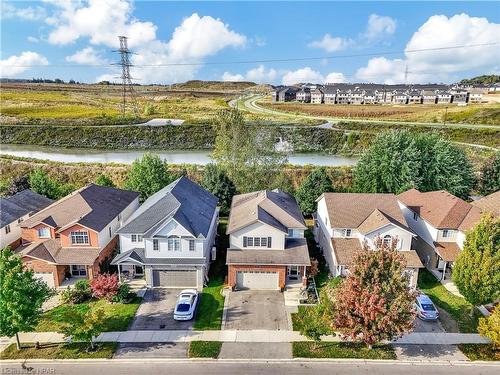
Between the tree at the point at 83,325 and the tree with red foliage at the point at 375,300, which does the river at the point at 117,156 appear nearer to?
the tree with red foliage at the point at 375,300

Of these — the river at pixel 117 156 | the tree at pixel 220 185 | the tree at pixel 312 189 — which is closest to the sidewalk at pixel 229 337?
the tree at pixel 312 189

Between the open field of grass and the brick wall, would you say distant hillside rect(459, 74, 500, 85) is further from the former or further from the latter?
the brick wall

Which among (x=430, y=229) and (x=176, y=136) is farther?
(x=176, y=136)

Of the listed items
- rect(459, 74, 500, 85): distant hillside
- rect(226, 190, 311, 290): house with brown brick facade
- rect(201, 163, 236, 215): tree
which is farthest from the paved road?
rect(459, 74, 500, 85): distant hillside

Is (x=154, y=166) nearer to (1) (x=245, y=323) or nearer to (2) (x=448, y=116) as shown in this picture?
(1) (x=245, y=323)

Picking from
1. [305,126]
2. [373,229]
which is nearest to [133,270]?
[373,229]

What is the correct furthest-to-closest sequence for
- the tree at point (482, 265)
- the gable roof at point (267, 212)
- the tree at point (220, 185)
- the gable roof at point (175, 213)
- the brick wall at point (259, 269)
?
the tree at point (220, 185)
the gable roof at point (267, 212)
the gable roof at point (175, 213)
the brick wall at point (259, 269)
the tree at point (482, 265)
